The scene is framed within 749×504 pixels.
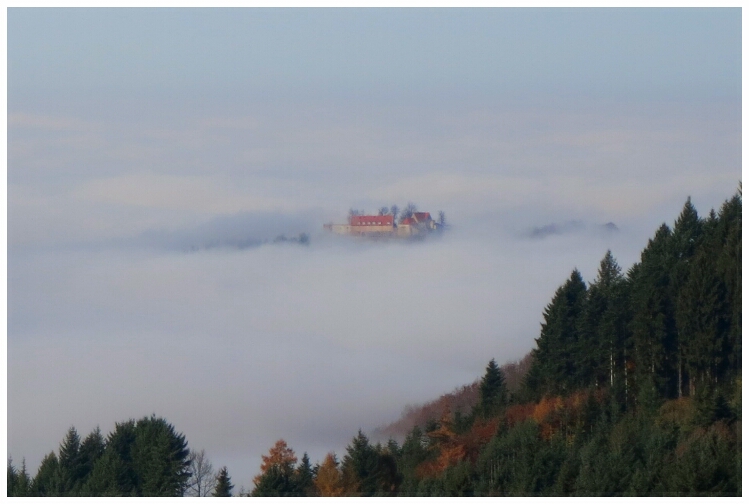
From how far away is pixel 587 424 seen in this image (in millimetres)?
25891

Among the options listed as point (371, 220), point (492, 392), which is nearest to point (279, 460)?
point (492, 392)

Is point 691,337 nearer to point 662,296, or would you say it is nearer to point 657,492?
point 662,296

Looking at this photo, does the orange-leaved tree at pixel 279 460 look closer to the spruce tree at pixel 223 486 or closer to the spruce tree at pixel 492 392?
the spruce tree at pixel 223 486

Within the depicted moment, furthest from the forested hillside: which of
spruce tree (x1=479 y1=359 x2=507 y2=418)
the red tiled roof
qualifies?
the red tiled roof

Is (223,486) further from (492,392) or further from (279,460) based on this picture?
(492,392)

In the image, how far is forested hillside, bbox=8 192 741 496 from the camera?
2325 centimetres

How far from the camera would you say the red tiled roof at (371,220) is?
3228cm

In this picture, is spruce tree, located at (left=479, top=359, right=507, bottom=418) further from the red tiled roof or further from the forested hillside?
the red tiled roof

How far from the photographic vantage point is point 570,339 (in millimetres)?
28625

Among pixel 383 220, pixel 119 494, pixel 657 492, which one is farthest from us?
pixel 383 220

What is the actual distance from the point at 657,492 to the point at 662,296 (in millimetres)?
6311

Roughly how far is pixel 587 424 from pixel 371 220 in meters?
9.76

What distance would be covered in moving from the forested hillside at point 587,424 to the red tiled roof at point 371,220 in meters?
5.47

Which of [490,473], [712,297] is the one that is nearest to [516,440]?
[490,473]
